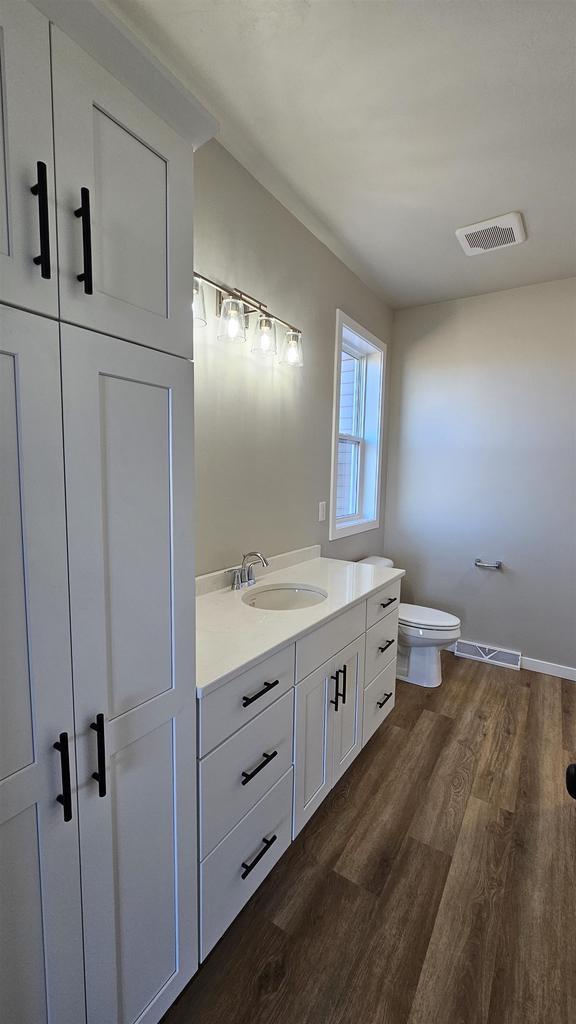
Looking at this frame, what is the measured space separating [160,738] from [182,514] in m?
0.48

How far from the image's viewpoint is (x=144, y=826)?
89 centimetres

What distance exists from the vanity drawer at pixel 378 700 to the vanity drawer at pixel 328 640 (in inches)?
15.6

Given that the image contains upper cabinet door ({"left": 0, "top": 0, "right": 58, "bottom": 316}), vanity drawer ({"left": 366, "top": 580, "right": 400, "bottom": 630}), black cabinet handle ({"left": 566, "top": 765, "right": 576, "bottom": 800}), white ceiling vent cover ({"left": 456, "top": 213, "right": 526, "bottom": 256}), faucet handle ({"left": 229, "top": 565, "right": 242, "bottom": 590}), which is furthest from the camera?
white ceiling vent cover ({"left": 456, "top": 213, "right": 526, "bottom": 256})

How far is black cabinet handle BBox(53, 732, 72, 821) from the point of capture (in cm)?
71

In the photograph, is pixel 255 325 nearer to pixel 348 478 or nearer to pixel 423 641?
pixel 348 478

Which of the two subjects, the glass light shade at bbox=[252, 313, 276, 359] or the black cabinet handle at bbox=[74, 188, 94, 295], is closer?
the black cabinet handle at bbox=[74, 188, 94, 295]

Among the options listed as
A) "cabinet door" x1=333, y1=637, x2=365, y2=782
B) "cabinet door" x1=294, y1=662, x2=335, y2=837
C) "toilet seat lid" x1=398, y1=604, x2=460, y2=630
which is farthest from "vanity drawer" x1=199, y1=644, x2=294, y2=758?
"toilet seat lid" x1=398, y1=604, x2=460, y2=630

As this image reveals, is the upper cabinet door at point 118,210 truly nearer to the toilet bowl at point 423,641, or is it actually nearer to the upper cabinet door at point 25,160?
the upper cabinet door at point 25,160

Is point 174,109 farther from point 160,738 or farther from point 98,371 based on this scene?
point 160,738

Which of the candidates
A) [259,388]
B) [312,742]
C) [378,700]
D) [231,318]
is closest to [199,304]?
[231,318]

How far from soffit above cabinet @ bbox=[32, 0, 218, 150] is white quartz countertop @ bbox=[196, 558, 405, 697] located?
46.7 inches

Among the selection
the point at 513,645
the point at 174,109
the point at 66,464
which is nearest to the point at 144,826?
the point at 66,464

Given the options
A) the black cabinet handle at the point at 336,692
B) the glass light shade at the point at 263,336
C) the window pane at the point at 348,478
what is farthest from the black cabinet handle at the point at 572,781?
the window pane at the point at 348,478

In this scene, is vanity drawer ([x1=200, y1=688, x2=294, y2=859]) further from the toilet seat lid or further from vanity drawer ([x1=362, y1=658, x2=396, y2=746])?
the toilet seat lid
